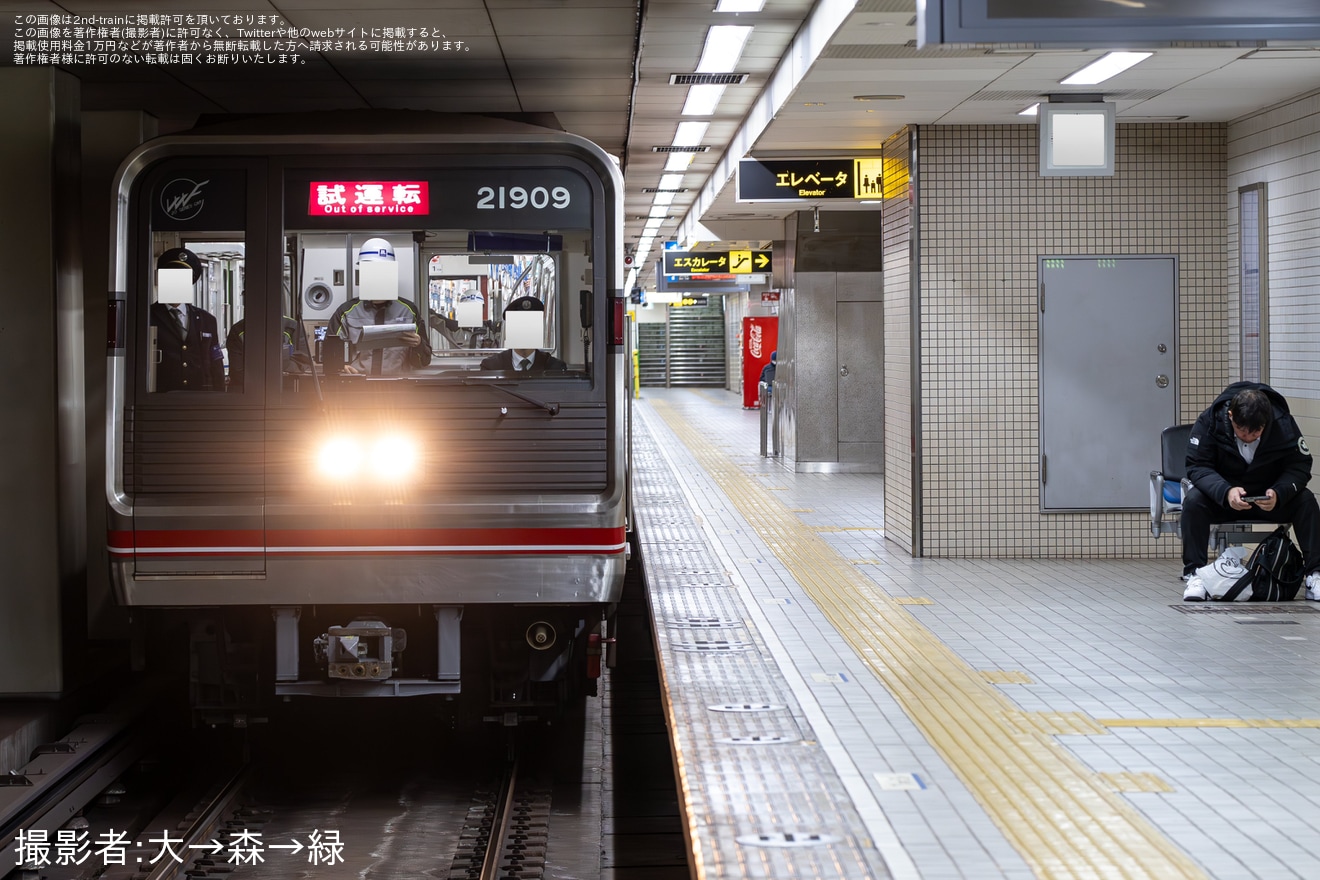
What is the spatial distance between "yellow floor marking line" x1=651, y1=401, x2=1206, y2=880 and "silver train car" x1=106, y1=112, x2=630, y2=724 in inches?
58.7

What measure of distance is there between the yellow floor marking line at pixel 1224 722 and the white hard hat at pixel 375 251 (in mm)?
3509

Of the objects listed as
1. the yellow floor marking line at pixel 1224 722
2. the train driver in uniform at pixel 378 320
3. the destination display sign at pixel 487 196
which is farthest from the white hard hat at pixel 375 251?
the yellow floor marking line at pixel 1224 722

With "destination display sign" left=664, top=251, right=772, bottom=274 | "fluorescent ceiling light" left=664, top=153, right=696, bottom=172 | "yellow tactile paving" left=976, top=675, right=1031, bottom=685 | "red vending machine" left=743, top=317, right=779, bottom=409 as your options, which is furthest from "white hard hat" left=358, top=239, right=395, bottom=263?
"red vending machine" left=743, top=317, right=779, bottom=409

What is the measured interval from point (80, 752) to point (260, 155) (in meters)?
2.90

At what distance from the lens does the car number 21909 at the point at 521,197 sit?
6020mm

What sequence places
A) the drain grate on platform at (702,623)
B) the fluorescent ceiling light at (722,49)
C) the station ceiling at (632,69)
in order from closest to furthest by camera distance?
1. the station ceiling at (632,69)
2. the drain grate on platform at (702,623)
3. the fluorescent ceiling light at (722,49)

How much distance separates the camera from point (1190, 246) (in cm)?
960

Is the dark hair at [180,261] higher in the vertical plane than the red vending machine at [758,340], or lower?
lower

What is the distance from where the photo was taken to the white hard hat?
5.96 metres

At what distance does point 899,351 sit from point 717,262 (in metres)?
15.4

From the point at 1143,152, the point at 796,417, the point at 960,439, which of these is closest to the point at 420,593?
the point at 960,439

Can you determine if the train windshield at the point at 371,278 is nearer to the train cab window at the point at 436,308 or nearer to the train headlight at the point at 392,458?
the train cab window at the point at 436,308

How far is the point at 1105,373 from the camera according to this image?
9625 mm

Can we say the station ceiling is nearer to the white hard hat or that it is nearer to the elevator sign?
the elevator sign
